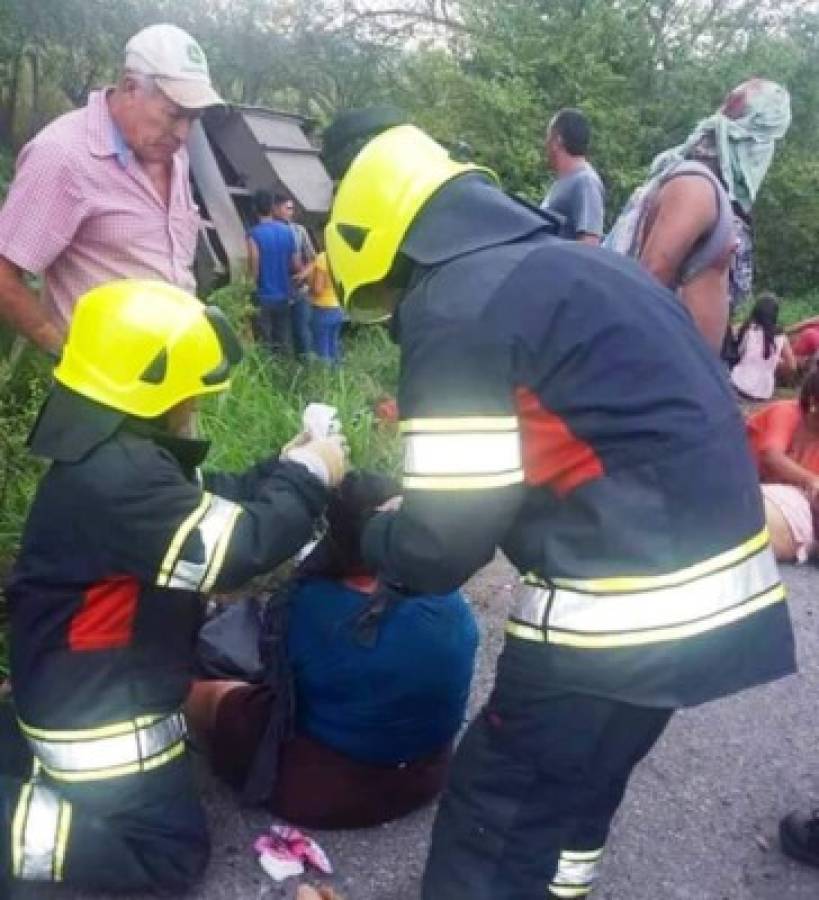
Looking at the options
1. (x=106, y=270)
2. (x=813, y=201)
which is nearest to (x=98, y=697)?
(x=106, y=270)

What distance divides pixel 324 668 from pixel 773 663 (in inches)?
42.2

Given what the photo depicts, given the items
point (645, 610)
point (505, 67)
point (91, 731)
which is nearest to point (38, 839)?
point (91, 731)

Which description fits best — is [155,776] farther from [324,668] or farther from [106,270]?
[106,270]

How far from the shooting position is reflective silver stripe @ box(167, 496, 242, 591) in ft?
7.27

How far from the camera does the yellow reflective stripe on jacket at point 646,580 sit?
1.84 m

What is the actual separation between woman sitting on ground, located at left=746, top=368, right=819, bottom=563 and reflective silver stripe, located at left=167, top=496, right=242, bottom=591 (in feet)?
9.67

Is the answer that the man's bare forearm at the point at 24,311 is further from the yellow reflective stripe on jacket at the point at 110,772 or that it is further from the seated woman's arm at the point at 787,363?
the seated woman's arm at the point at 787,363

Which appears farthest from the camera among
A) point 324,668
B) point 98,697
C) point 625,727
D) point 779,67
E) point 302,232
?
point 779,67

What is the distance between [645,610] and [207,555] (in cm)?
91

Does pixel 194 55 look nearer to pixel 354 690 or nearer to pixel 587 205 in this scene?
pixel 354 690

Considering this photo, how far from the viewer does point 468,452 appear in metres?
1.77

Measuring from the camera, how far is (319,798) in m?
2.61

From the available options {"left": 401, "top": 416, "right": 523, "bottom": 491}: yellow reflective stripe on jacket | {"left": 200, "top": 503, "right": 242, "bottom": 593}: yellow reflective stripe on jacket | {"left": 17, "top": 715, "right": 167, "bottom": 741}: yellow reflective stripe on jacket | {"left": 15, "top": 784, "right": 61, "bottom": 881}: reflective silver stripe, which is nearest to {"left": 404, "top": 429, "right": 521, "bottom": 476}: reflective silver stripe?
{"left": 401, "top": 416, "right": 523, "bottom": 491}: yellow reflective stripe on jacket

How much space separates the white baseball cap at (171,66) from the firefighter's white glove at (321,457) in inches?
43.8
